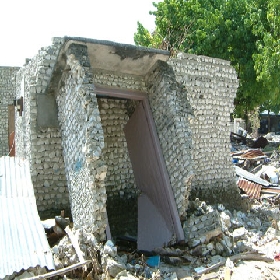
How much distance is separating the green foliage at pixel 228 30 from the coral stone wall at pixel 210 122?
6.35 metres

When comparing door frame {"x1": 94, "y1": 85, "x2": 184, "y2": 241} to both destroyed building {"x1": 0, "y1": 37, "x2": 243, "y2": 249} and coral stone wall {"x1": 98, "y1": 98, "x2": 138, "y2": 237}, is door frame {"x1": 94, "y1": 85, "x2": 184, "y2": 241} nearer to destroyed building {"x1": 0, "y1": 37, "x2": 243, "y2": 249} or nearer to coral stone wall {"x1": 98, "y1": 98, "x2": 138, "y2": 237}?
destroyed building {"x1": 0, "y1": 37, "x2": 243, "y2": 249}

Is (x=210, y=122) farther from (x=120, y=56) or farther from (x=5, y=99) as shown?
(x=5, y=99)

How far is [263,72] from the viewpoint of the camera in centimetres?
1429

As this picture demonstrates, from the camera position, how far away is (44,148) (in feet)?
22.0

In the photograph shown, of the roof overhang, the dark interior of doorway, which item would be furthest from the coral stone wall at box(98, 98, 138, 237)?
the roof overhang

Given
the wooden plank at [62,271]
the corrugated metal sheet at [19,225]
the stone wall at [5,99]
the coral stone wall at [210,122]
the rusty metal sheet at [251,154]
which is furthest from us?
the rusty metal sheet at [251,154]

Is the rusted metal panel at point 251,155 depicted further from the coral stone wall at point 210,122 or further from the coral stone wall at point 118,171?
the coral stone wall at point 118,171

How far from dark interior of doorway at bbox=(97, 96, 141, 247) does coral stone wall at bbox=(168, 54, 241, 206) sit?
141 cm

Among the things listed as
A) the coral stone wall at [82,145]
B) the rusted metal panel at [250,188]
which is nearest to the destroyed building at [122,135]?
the coral stone wall at [82,145]

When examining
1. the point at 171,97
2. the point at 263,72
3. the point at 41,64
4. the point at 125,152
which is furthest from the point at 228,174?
the point at 263,72

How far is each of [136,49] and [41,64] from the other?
1.72 metres

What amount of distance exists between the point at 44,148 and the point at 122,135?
2.12 meters

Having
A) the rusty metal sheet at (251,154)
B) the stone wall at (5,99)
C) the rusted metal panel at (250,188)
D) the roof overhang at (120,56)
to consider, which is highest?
the stone wall at (5,99)

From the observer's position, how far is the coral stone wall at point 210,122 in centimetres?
842
